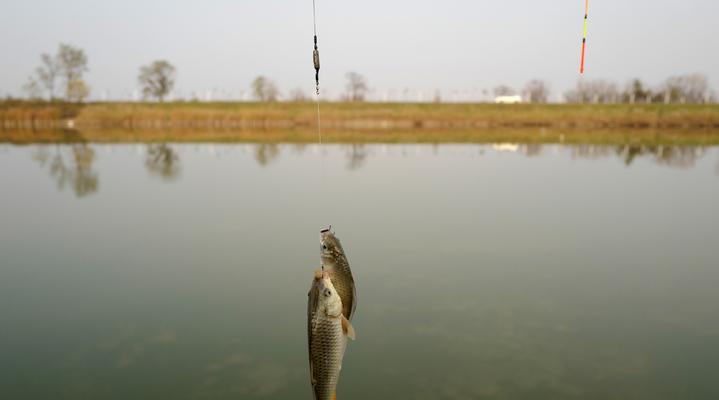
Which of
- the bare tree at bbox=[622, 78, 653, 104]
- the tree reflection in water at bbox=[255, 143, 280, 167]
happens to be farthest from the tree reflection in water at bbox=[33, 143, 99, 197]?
the bare tree at bbox=[622, 78, 653, 104]

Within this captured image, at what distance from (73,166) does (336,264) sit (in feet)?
63.8

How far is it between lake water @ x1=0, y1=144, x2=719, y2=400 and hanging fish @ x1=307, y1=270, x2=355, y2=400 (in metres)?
2.11

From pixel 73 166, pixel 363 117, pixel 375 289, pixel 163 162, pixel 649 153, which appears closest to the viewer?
pixel 375 289

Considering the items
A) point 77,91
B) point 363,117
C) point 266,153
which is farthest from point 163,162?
point 77,91

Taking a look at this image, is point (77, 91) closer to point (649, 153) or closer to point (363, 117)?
point (363, 117)

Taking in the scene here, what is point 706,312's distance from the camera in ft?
A: 21.0

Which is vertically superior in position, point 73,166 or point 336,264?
point 336,264

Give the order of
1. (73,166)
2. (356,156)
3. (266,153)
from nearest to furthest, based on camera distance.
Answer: (73,166), (356,156), (266,153)

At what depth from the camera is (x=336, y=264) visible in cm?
260

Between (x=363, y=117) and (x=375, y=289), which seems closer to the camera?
(x=375, y=289)

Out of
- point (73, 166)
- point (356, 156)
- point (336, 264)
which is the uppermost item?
point (336, 264)

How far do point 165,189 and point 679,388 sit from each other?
12.8 meters

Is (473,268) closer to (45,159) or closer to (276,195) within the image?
(276,195)

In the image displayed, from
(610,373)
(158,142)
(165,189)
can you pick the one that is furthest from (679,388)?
(158,142)
